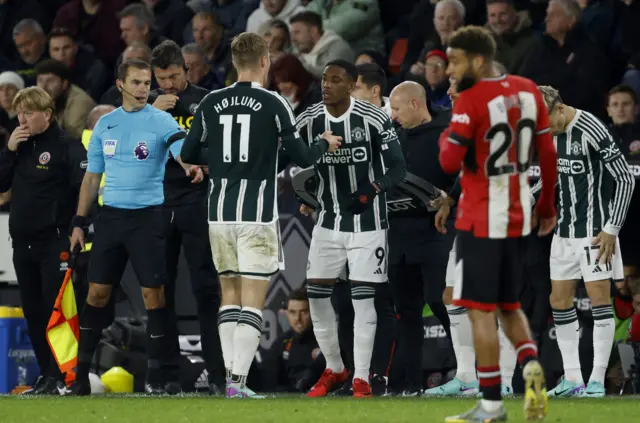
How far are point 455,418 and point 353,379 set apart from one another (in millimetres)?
2607

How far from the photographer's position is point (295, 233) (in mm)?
12328

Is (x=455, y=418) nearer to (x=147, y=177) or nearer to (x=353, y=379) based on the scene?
(x=353, y=379)

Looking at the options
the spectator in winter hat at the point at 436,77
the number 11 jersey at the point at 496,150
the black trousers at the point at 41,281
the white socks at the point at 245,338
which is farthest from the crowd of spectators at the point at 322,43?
the number 11 jersey at the point at 496,150

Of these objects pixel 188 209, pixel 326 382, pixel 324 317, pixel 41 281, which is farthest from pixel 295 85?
pixel 326 382

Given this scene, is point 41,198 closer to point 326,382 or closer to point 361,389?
point 326,382

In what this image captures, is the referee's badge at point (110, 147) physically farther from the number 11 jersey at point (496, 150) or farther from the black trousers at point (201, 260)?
the number 11 jersey at point (496, 150)

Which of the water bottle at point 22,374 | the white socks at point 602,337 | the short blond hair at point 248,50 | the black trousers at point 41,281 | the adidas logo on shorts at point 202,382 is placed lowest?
the adidas logo on shorts at point 202,382

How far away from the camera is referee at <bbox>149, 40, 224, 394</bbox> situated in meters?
10.8

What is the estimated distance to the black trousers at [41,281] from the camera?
1098 cm

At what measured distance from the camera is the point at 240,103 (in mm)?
9211

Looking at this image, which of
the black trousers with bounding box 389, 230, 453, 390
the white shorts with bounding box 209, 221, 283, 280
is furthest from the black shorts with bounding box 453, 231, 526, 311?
the black trousers with bounding box 389, 230, 453, 390

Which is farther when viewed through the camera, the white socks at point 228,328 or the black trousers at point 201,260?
the black trousers at point 201,260

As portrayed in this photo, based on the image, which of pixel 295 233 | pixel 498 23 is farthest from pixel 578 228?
pixel 498 23

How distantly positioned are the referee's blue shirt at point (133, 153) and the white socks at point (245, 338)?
4.19 feet
